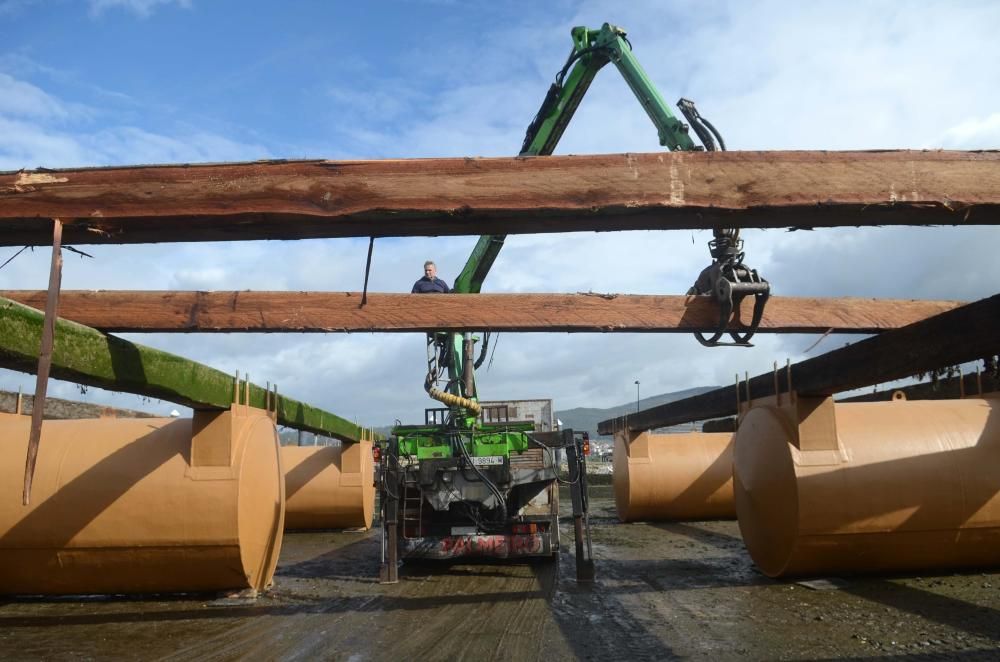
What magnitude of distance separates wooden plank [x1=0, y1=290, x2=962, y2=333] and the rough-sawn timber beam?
0.40 meters

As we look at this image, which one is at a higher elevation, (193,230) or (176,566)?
(193,230)

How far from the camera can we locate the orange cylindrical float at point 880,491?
23.6 feet

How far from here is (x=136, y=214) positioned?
10.3 ft

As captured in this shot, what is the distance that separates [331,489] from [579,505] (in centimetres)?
707

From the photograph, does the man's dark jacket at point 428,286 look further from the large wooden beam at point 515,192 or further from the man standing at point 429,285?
the large wooden beam at point 515,192

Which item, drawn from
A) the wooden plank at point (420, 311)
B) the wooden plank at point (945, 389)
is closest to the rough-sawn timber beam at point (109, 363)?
the wooden plank at point (420, 311)

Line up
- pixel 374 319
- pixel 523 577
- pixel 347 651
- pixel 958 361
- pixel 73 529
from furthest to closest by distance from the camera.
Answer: pixel 523 577 → pixel 73 529 → pixel 374 319 → pixel 347 651 → pixel 958 361

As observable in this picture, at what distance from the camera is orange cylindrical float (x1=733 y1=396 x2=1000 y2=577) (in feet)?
23.6

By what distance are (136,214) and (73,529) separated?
5139 mm

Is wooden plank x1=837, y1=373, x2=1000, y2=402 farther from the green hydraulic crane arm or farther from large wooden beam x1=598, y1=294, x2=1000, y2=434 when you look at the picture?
the green hydraulic crane arm

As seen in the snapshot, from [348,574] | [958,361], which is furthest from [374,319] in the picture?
[348,574]

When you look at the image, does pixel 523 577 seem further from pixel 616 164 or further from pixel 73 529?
pixel 616 164

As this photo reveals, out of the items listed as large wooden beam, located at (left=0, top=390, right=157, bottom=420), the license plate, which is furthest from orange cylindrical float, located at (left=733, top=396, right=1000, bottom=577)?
large wooden beam, located at (left=0, top=390, right=157, bottom=420)

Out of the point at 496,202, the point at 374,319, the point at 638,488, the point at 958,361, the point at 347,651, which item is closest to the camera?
the point at 496,202
